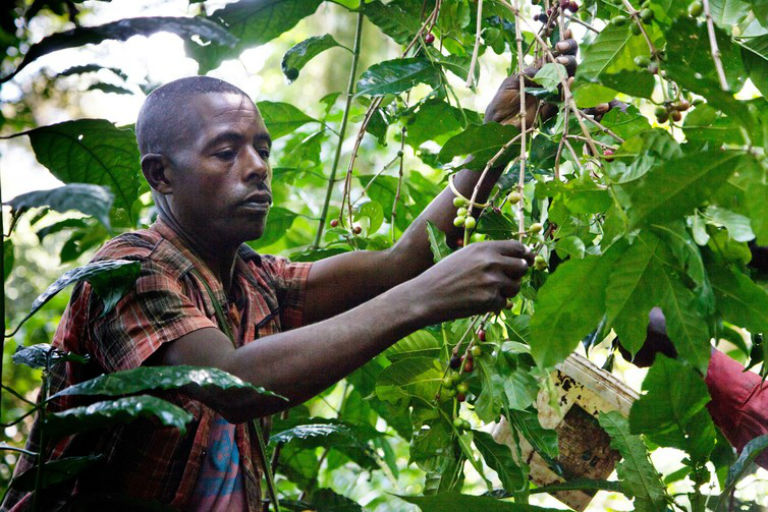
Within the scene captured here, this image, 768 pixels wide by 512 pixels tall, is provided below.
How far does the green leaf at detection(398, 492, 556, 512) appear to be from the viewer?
52.6 inches

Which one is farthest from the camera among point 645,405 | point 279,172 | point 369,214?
point 279,172

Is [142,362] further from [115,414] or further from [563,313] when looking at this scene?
[563,313]

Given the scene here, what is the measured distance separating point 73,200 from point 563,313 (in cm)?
65

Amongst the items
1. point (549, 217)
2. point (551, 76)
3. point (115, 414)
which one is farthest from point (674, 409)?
point (115, 414)

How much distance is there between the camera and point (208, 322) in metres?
1.45

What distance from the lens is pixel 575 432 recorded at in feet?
6.21

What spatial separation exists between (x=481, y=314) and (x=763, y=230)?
453 millimetres

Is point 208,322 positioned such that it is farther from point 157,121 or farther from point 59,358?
point 157,121

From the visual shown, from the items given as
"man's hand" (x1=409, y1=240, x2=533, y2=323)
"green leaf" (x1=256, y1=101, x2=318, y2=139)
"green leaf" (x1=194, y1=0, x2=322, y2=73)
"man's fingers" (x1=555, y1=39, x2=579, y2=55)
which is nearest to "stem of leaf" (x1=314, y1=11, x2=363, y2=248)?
"green leaf" (x1=256, y1=101, x2=318, y2=139)

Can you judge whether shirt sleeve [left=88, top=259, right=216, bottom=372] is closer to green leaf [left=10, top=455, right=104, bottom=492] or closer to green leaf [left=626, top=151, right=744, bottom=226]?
green leaf [left=10, top=455, right=104, bottom=492]

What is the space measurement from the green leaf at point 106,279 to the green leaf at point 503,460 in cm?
63

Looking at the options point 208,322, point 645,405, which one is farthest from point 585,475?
point 208,322

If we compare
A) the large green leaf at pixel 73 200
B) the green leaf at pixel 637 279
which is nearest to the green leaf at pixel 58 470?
the large green leaf at pixel 73 200

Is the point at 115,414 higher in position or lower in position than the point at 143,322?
lower
